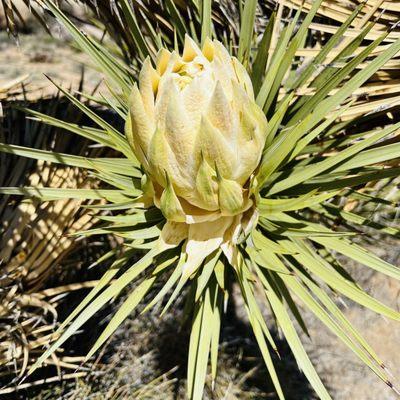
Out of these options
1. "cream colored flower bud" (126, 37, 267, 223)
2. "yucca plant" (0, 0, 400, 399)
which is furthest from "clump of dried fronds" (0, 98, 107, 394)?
"cream colored flower bud" (126, 37, 267, 223)

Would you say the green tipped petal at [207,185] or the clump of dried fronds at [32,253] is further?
the clump of dried fronds at [32,253]

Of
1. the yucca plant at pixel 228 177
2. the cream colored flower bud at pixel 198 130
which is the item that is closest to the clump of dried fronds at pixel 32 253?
the yucca plant at pixel 228 177

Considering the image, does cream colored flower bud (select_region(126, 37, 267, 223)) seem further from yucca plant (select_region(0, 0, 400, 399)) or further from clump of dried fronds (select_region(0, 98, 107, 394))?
clump of dried fronds (select_region(0, 98, 107, 394))

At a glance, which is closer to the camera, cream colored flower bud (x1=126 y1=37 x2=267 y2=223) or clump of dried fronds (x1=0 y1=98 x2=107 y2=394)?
cream colored flower bud (x1=126 y1=37 x2=267 y2=223)

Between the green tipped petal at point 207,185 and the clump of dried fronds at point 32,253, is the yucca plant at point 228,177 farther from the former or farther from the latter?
the clump of dried fronds at point 32,253

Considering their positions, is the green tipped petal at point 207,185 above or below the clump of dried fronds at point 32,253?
above

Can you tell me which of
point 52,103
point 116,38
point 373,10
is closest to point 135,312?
point 52,103

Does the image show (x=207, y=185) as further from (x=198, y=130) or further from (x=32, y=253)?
(x=32, y=253)

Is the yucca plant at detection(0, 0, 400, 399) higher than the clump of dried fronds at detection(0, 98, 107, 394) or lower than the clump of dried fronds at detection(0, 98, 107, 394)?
higher
